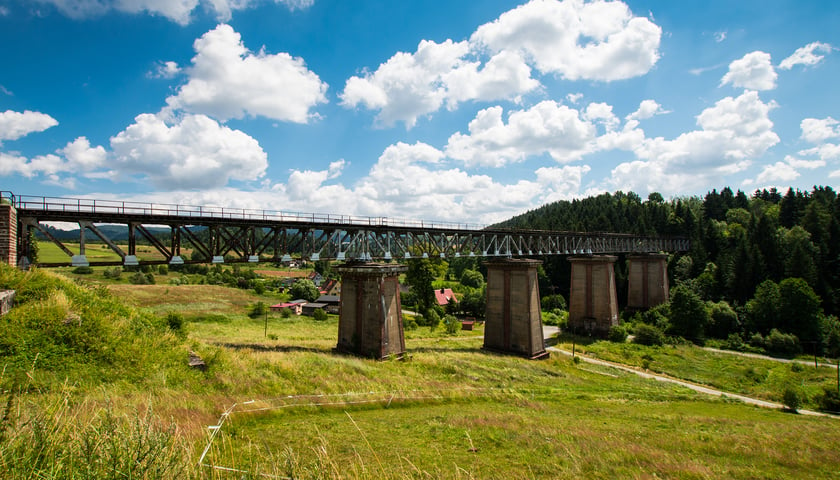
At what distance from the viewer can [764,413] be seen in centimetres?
2158

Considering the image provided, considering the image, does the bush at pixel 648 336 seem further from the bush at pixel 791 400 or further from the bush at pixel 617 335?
the bush at pixel 791 400

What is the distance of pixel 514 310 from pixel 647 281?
39832 mm

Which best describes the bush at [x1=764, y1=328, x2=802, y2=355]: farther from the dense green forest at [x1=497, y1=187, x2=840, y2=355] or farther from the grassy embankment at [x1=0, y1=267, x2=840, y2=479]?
the grassy embankment at [x1=0, y1=267, x2=840, y2=479]

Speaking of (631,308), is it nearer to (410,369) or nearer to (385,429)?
(410,369)

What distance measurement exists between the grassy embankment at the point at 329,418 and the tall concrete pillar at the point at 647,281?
135 ft

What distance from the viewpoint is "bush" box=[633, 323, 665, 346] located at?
4506cm

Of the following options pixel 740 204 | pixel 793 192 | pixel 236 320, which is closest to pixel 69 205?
pixel 236 320

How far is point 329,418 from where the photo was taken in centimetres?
1321

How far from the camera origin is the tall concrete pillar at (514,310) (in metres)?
33.6

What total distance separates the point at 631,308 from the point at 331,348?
2155 inches

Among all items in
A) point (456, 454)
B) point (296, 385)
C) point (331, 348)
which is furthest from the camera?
point (331, 348)

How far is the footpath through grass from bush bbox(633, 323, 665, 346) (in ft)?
3.86

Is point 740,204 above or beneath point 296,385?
above

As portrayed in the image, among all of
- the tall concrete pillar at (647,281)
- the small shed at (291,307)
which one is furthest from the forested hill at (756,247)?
the small shed at (291,307)
